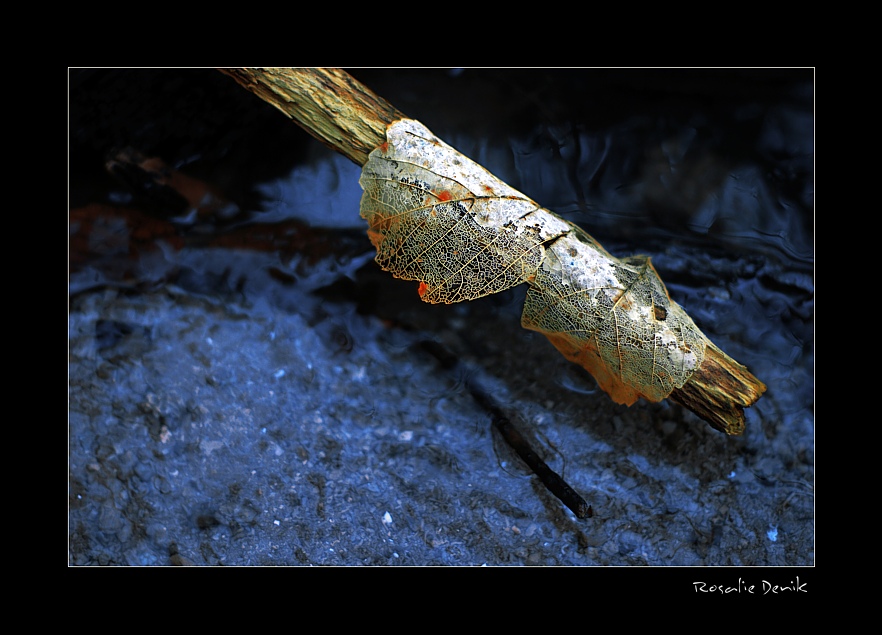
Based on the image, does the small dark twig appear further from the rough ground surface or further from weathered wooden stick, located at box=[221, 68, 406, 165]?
weathered wooden stick, located at box=[221, 68, 406, 165]

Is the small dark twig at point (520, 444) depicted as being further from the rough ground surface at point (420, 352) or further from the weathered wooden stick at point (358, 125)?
the weathered wooden stick at point (358, 125)

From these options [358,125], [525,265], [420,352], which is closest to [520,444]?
[420,352]

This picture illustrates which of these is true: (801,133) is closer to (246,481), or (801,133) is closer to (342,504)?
(342,504)

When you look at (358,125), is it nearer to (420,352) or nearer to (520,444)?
(420,352)

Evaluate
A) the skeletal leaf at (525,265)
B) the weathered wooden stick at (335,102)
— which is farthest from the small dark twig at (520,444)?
the weathered wooden stick at (335,102)

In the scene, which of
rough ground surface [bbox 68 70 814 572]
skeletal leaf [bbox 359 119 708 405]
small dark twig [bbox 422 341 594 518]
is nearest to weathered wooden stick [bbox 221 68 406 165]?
skeletal leaf [bbox 359 119 708 405]
